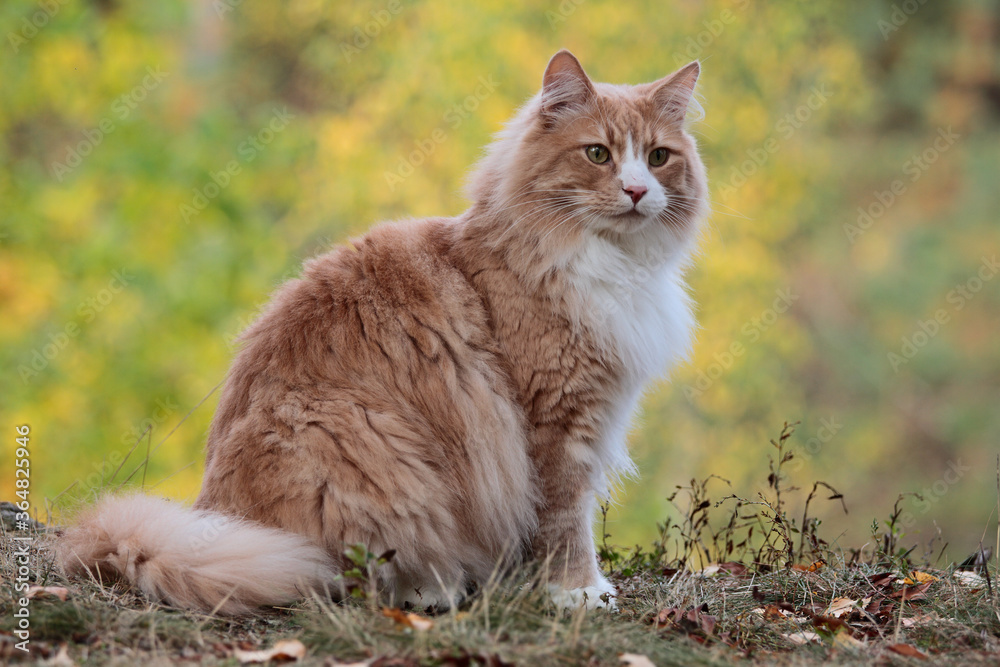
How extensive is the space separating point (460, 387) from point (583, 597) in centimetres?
80

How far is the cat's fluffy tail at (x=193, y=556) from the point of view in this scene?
8.30ft

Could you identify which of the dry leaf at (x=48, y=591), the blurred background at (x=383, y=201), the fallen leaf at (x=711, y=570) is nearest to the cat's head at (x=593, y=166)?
the fallen leaf at (x=711, y=570)

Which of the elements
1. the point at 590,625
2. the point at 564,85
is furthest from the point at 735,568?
the point at 564,85

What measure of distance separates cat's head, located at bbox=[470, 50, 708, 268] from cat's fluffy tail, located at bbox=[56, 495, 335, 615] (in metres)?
1.30

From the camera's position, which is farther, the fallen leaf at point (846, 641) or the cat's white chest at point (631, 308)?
the cat's white chest at point (631, 308)

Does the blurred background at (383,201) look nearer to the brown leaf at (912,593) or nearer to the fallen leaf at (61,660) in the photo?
the brown leaf at (912,593)

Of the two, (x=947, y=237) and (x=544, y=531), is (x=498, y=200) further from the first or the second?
(x=947, y=237)

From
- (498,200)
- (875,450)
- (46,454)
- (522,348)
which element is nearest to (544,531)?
(522,348)

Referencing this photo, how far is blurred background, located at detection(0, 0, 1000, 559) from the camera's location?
6.68 metres

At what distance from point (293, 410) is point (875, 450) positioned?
8.20 meters

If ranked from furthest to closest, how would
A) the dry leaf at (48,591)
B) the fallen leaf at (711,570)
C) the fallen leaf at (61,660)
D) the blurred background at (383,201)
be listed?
1. the blurred background at (383,201)
2. the fallen leaf at (711,570)
3. the dry leaf at (48,591)
4. the fallen leaf at (61,660)

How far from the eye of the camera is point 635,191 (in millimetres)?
2994

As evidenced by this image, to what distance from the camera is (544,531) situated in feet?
9.82

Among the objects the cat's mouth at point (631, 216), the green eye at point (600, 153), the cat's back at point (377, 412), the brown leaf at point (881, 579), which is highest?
the green eye at point (600, 153)
